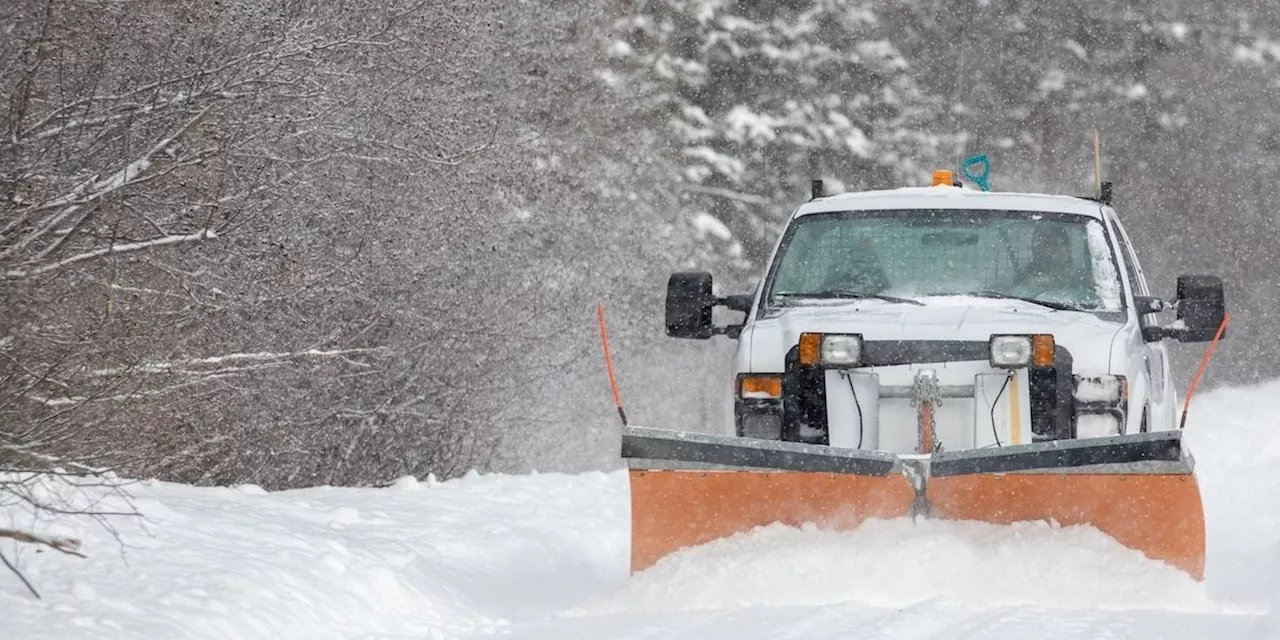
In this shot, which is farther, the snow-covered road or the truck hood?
the truck hood

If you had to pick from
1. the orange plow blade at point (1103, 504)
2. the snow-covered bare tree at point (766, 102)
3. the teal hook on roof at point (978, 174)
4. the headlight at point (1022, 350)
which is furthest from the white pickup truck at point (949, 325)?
the snow-covered bare tree at point (766, 102)

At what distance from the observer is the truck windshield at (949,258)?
7090 mm

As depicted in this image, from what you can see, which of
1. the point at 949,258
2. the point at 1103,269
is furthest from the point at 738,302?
the point at 1103,269

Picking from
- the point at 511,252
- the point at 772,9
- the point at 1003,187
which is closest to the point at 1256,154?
the point at 1003,187

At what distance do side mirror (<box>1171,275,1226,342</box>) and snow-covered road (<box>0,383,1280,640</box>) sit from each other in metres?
0.93

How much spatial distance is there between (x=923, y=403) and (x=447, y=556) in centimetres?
211

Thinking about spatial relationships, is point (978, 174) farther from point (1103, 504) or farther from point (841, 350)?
point (1103, 504)

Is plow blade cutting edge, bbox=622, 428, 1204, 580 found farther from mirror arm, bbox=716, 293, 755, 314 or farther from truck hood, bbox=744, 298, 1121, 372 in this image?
mirror arm, bbox=716, 293, 755, 314

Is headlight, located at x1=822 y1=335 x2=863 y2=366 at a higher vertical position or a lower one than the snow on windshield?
lower

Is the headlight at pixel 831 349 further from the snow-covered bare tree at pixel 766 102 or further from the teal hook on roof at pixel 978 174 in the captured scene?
the snow-covered bare tree at pixel 766 102

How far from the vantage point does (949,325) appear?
21.3 feet

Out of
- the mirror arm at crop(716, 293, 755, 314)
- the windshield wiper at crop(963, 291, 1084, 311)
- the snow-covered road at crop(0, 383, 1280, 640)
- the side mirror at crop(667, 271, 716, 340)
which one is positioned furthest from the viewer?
the mirror arm at crop(716, 293, 755, 314)

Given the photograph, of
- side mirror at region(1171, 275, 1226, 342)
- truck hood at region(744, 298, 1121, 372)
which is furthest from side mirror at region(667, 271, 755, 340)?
side mirror at region(1171, 275, 1226, 342)

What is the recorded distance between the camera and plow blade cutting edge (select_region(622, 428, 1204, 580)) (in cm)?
580
